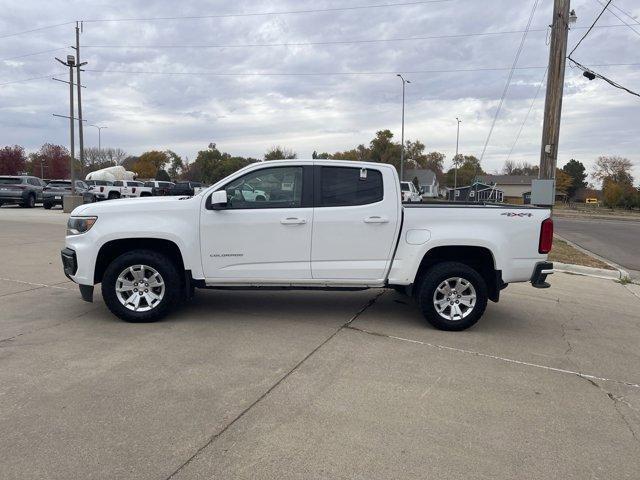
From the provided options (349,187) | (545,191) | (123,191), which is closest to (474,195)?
(545,191)

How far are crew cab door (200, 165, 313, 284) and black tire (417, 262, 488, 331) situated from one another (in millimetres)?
1367

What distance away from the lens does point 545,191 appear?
38.3ft

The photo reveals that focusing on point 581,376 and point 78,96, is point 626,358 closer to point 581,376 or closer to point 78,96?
point 581,376

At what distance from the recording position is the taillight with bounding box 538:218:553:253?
589cm

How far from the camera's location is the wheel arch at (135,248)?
5.92 meters

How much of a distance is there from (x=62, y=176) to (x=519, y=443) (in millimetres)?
92837

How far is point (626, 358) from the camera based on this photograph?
5.22 meters

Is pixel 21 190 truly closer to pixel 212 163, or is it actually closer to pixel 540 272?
pixel 540 272

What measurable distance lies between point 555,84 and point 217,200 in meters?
9.48

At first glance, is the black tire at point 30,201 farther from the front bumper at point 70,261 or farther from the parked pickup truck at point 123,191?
the front bumper at point 70,261

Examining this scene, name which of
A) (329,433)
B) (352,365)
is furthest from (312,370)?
(329,433)

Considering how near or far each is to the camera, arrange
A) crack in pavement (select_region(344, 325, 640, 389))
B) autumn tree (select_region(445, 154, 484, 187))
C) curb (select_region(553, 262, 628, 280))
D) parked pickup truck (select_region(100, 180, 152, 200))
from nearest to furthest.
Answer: crack in pavement (select_region(344, 325, 640, 389)) → curb (select_region(553, 262, 628, 280)) → parked pickup truck (select_region(100, 180, 152, 200)) → autumn tree (select_region(445, 154, 484, 187))

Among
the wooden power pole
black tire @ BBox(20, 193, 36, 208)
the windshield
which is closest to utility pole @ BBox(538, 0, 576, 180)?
the wooden power pole

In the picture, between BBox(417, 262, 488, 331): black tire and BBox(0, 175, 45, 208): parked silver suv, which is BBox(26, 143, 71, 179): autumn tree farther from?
BBox(417, 262, 488, 331): black tire
